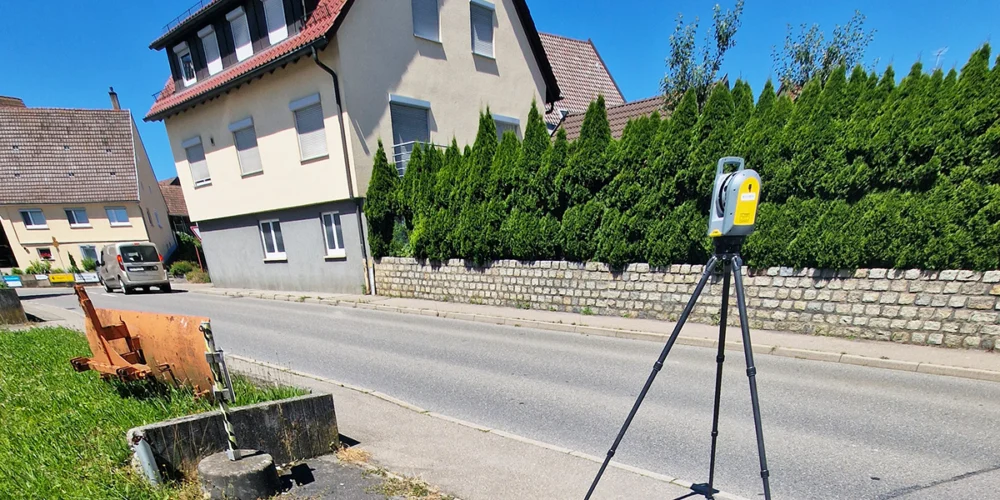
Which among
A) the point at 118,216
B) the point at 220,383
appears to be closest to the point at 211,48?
the point at 220,383

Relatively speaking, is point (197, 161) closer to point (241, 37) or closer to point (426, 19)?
point (241, 37)

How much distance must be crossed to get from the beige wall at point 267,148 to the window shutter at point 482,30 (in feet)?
19.3

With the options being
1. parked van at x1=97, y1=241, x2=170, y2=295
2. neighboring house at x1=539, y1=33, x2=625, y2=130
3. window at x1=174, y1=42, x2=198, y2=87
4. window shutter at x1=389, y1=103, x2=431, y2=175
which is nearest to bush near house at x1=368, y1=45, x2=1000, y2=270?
→ window shutter at x1=389, y1=103, x2=431, y2=175

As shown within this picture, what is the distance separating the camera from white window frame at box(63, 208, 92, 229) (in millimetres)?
29769

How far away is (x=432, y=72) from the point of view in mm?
14289

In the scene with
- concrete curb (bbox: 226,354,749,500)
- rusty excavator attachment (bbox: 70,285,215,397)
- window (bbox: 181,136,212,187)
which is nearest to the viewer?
concrete curb (bbox: 226,354,749,500)

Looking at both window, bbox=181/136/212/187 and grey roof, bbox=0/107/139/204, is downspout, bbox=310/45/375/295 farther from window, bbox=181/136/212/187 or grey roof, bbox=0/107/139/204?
grey roof, bbox=0/107/139/204

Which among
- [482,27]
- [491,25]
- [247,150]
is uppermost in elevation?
[491,25]

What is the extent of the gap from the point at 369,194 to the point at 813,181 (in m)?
11.0

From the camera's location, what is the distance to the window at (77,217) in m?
29.8

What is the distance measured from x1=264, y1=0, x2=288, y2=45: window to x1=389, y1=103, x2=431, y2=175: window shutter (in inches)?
171

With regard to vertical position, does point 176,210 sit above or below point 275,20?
below

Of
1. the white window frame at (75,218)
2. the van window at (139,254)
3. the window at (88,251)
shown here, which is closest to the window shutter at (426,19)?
the van window at (139,254)

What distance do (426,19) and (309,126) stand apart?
17.5 ft
